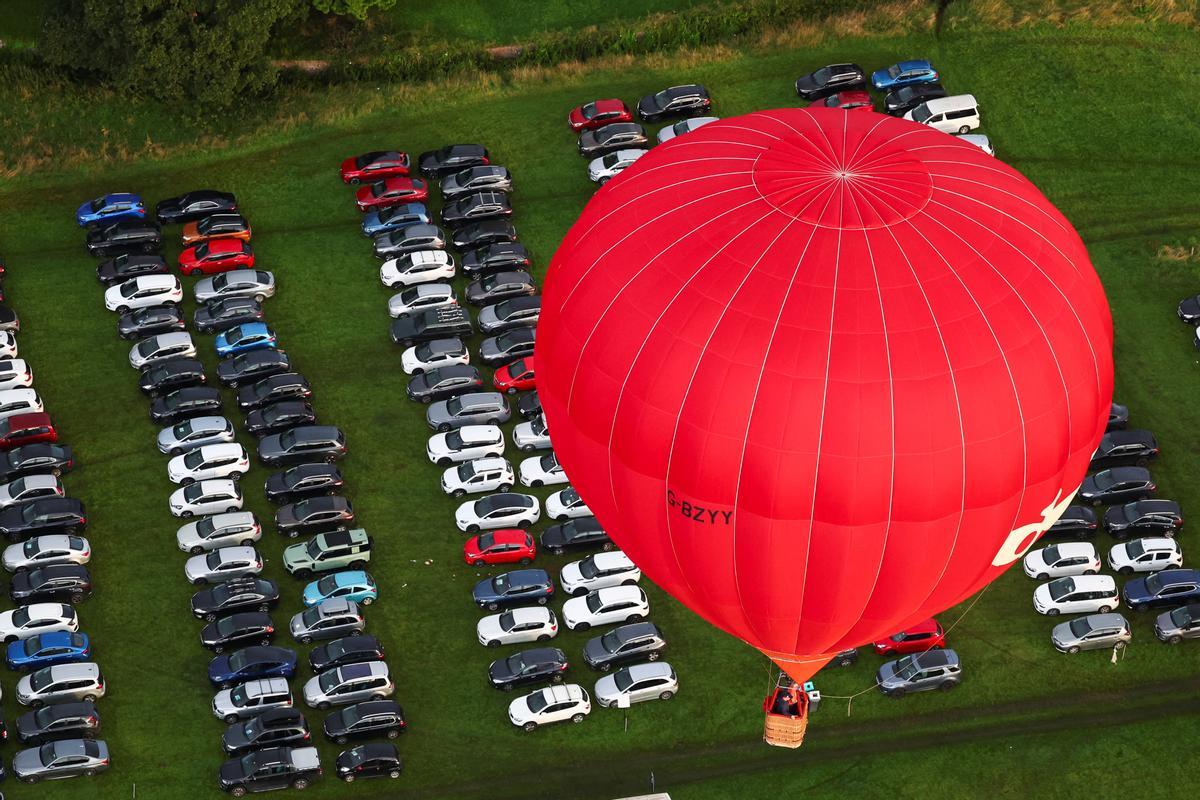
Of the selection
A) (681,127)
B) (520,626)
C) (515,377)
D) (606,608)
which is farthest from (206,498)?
(681,127)

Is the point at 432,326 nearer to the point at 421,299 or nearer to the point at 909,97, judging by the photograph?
the point at 421,299

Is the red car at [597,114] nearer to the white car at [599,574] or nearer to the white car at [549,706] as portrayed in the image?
the white car at [599,574]

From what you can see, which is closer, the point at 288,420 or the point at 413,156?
the point at 288,420

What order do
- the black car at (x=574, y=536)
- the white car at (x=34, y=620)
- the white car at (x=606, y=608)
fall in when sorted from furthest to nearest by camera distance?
the black car at (x=574, y=536) < the white car at (x=606, y=608) < the white car at (x=34, y=620)

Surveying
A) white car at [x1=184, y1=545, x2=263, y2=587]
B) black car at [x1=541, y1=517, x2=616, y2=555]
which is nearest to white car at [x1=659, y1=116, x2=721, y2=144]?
black car at [x1=541, y1=517, x2=616, y2=555]

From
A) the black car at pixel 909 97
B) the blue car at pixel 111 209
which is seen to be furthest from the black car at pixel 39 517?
the black car at pixel 909 97

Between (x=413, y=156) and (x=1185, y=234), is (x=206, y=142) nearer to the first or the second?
(x=413, y=156)

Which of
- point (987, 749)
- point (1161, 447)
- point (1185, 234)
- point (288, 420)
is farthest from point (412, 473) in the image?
point (1185, 234)
